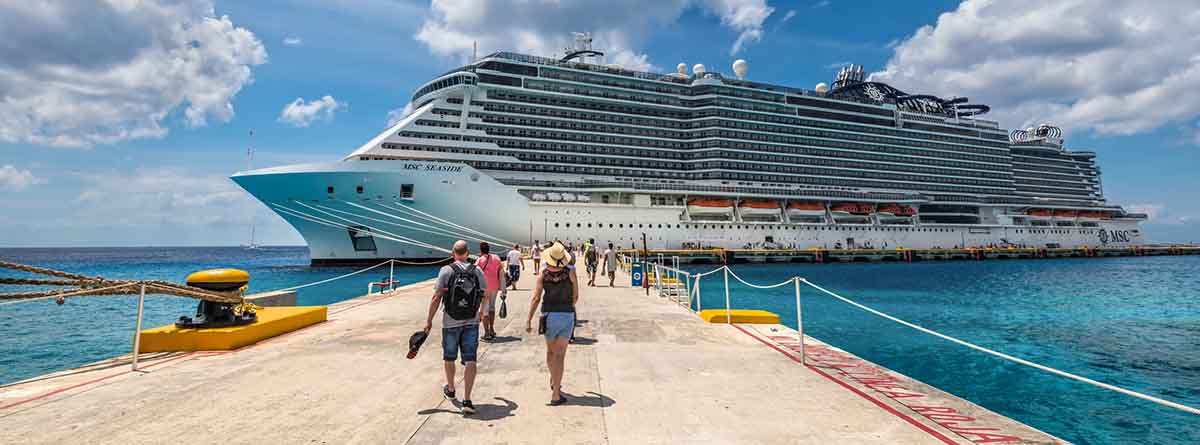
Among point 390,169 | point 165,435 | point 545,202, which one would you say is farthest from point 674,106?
point 165,435

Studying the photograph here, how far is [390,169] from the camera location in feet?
99.7

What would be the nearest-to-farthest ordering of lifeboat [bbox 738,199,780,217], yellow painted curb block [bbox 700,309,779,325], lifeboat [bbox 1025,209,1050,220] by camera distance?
yellow painted curb block [bbox 700,309,779,325] < lifeboat [bbox 738,199,780,217] < lifeboat [bbox 1025,209,1050,220]

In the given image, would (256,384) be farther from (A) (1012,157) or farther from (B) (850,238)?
(A) (1012,157)

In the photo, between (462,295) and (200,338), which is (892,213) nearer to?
(462,295)

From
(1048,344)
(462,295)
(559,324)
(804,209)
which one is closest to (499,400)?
(559,324)

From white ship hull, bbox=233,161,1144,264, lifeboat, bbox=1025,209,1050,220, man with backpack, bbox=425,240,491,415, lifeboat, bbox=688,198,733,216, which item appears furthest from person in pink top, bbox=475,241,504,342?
lifeboat, bbox=1025,209,1050,220

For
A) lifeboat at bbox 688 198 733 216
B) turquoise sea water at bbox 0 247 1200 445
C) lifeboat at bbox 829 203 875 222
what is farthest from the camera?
lifeboat at bbox 829 203 875 222

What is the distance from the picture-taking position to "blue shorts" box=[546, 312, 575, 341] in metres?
4.39

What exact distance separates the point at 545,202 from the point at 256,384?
1231 inches

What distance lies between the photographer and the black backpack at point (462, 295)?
4.24 m

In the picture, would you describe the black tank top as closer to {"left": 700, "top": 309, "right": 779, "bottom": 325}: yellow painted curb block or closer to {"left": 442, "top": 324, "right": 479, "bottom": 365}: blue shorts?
{"left": 442, "top": 324, "right": 479, "bottom": 365}: blue shorts

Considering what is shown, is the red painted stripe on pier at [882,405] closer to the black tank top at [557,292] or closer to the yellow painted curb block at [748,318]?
the yellow painted curb block at [748,318]

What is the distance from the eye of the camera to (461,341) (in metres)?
4.32

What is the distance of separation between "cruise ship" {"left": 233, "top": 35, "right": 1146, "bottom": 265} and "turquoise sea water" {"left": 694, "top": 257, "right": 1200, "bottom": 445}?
56.3ft
